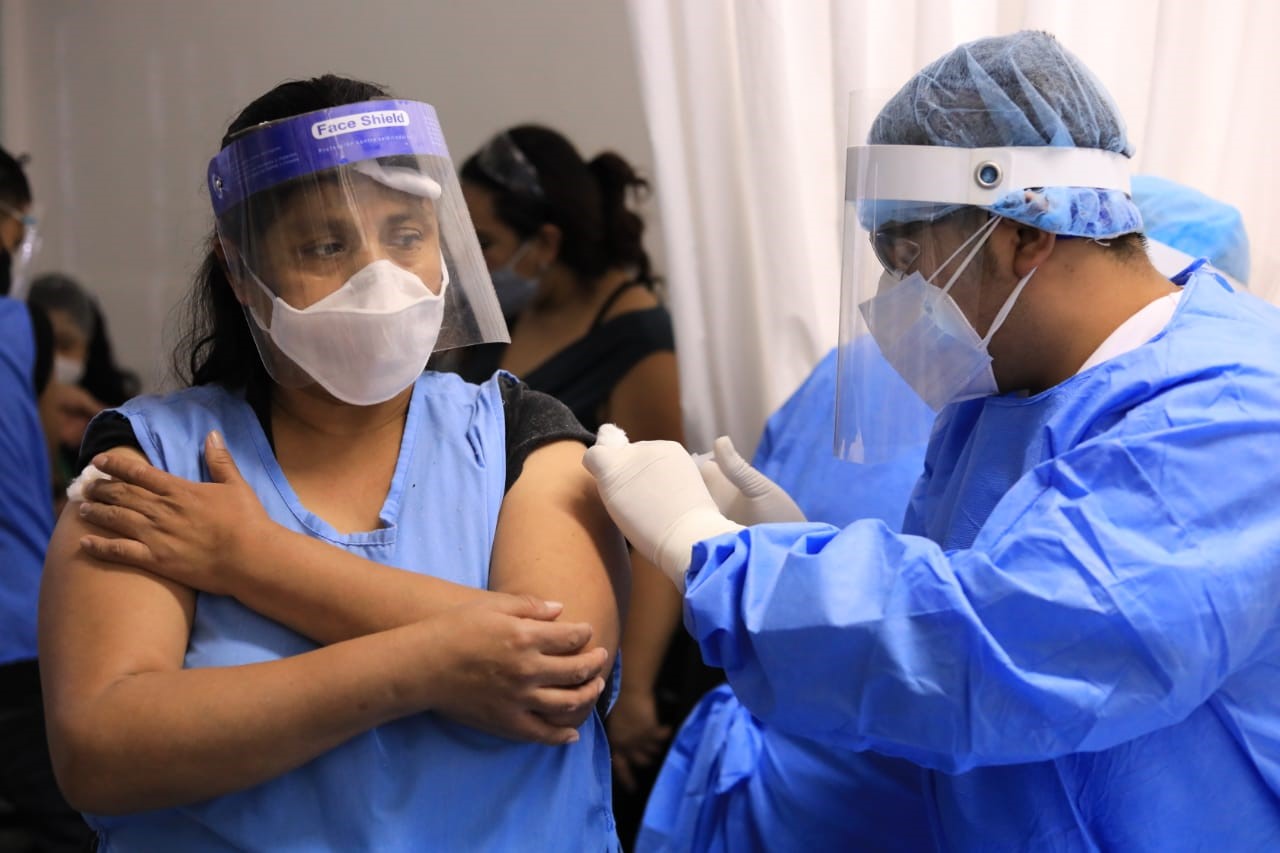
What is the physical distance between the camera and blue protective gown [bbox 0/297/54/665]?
2.21m

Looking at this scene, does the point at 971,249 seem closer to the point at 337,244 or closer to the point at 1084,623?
the point at 1084,623

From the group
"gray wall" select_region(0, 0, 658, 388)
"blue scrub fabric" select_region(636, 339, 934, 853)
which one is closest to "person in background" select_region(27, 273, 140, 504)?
"gray wall" select_region(0, 0, 658, 388)

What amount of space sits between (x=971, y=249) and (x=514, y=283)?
5.03 feet

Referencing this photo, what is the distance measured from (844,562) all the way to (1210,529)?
317 millimetres

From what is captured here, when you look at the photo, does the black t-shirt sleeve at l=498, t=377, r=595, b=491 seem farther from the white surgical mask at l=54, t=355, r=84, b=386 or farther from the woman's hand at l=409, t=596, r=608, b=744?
the white surgical mask at l=54, t=355, r=84, b=386

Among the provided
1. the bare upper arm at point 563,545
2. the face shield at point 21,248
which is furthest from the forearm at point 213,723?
the face shield at point 21,248

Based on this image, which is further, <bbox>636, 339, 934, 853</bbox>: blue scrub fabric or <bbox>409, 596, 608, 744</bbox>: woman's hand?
<bbox>636, 339, 934, 853</bbox>: blue scrub fabric

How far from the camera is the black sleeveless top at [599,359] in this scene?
2.56m

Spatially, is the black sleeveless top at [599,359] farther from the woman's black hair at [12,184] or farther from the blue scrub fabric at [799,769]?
the woman's black hair at [12,184]

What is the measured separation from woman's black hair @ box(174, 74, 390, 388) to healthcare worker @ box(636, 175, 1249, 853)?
1.93ft

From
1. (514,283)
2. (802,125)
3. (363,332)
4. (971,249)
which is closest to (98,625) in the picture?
(363,332)

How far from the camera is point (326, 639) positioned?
1.18m

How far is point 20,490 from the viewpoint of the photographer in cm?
232

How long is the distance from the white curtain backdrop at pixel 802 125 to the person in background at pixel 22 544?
1.24 metres
